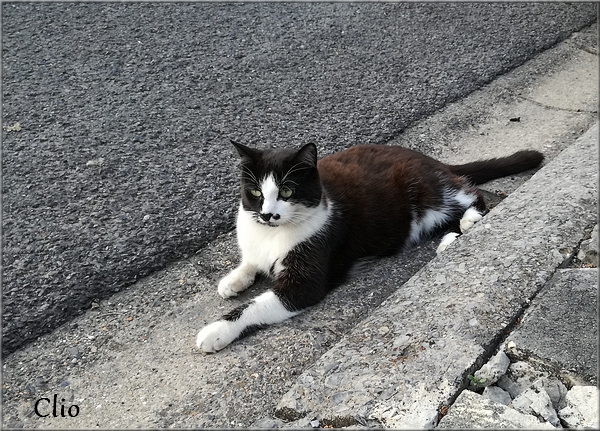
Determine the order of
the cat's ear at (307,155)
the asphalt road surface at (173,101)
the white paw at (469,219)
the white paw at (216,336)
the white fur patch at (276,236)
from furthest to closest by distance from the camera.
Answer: the white paw at (469,219), the asphalt road surface at (173,101), the white fur patch at (276,236), the cat's ear at (307,155), the white paw at (216,336)

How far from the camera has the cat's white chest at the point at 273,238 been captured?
294 cm

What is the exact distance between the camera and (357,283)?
302 centimetres

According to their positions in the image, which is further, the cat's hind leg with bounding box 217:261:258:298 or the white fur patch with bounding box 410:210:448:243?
the white fur patch with bounding box 410:210:448:243

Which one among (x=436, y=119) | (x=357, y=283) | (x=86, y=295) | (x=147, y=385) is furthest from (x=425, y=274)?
(x=436, y=119)

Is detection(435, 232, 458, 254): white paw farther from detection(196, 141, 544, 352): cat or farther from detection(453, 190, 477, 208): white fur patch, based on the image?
detection(453, 190, 477, 208): white fur patch

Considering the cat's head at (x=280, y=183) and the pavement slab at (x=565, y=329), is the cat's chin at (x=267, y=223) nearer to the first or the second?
the cat's head at (x=280, y=183)

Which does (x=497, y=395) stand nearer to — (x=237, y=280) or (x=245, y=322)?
(x=245, y=322)

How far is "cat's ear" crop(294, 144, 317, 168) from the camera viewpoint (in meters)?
2.77

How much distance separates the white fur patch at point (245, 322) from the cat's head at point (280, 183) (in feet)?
1.14

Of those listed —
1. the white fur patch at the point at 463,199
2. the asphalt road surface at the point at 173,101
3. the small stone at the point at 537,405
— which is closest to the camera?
the small stone at the point at 537,405

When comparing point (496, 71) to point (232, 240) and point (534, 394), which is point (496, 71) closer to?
point (232, 240)

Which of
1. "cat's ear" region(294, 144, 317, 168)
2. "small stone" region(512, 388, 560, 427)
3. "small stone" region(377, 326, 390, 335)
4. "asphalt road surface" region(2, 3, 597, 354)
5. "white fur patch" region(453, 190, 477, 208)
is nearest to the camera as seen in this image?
"small stone" region(512, 388, 560, 427)

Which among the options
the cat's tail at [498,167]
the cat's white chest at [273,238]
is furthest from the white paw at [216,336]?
the cat's tail at [498,167]

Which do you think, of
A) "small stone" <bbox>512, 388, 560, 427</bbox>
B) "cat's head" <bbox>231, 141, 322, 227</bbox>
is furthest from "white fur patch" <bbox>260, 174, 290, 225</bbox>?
"small stone" <bbox>512, 388, 560, 427</bbox>
